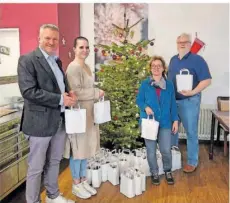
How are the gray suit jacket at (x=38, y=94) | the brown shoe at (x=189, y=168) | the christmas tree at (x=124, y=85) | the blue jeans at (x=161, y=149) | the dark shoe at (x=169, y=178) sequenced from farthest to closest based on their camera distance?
the christmas tree at (x=124, y=85)
the brown shoe at (x=189, y=168)
the dark shoe at (x=169, y=178)
the blue jeans at (x=161, y=149)
the gray suit jacket at (x=38, y=94)

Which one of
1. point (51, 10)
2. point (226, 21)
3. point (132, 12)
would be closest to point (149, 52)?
point (132, 12)

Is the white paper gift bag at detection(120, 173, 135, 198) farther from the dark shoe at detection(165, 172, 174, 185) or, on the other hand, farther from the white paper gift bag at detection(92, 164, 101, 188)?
the dark shoe at detection(165, 172, 174, 185)

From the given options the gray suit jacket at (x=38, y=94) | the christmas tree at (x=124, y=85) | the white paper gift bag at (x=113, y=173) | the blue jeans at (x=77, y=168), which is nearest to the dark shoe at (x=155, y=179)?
the white paper gift bag at (x=113, y=173)

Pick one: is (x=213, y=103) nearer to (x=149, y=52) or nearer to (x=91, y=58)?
(x=149, y=52)

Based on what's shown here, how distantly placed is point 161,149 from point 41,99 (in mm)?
1373

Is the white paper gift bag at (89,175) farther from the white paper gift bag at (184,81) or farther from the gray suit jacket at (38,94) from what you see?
the white paper gift bag at (184,81)

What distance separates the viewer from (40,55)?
6.57ft

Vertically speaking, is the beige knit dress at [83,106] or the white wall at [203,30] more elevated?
the white wall at [203,30]

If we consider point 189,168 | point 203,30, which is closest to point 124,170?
point 189,168

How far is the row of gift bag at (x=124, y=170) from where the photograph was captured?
2588 mm

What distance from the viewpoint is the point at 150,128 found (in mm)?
2604

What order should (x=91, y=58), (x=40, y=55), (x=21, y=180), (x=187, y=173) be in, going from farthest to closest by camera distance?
(x=91, y=58) → (x=187, y=173) → (x=21, y=180) → (x=40, y=55)

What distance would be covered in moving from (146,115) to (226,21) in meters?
2.15

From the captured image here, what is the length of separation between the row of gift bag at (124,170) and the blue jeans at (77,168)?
204 mm
